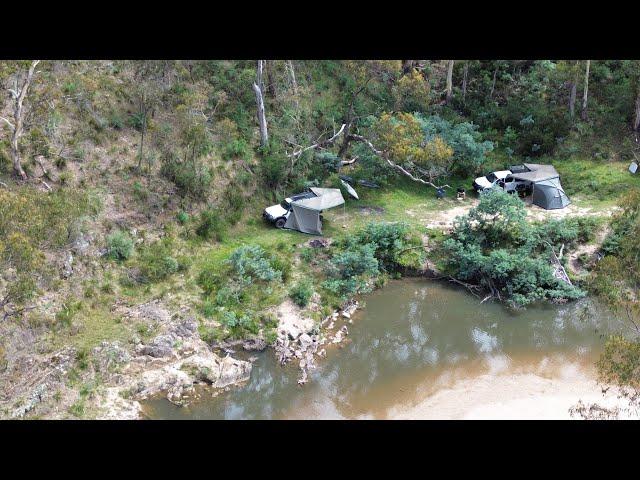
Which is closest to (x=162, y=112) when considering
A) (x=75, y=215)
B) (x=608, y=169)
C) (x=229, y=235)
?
(x=229, y=235)

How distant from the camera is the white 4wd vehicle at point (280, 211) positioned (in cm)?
2178

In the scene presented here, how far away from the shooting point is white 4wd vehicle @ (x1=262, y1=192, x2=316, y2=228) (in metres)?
21.8

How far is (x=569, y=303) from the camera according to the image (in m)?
19.6

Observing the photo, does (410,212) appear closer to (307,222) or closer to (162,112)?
(307,222)

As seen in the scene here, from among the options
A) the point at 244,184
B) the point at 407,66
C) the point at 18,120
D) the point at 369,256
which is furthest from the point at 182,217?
the point at 407,66

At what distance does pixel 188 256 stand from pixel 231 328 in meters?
3.45

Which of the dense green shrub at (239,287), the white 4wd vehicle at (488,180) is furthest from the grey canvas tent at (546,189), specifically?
the dense green shrub at (239,287)

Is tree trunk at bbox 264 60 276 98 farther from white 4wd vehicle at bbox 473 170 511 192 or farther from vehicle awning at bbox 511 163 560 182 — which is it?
vehicle awning at bbox 511 163 560 182

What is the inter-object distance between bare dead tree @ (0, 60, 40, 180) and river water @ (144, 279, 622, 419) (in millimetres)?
8871

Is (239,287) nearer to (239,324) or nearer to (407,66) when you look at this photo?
(239,324)

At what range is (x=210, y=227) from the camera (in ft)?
67.9

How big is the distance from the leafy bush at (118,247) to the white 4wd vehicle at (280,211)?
5.11 m

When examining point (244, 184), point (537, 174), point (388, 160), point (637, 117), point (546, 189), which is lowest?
point (546, 189)

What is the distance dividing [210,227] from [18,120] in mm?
6528
